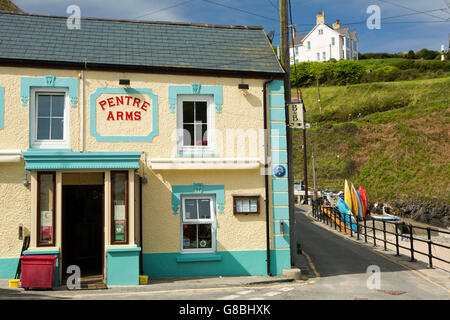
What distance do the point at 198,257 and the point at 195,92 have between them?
448 cm

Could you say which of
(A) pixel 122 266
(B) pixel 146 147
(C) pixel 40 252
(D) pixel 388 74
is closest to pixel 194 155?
(B) pixel 146 147

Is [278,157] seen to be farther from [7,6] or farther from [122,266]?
[7,6]

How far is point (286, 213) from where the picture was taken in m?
11.4

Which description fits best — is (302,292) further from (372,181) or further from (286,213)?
(372,181)

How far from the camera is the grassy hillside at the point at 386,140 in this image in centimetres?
4069

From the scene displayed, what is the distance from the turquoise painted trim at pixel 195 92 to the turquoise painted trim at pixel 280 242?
3832 millimetres

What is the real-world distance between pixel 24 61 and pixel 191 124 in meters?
4.54

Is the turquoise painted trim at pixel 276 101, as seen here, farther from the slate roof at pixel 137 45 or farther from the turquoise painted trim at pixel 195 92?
the turquoise painted trim at pixel 195 92

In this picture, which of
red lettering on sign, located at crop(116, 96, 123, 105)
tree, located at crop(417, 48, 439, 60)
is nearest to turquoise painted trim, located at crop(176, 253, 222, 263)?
red lettering on sign, located at crop(116, 96, 123, 105)

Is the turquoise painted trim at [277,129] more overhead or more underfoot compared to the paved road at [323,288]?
more overhead

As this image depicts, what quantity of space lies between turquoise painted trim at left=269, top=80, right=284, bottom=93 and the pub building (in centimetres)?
3

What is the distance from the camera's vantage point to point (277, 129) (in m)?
11.6

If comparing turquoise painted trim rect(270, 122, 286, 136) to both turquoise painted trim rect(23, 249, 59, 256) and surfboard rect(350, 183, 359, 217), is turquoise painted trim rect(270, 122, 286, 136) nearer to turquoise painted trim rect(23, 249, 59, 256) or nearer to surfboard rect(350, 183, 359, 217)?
turquoise painted trim rect(23, 249, 59, 256)

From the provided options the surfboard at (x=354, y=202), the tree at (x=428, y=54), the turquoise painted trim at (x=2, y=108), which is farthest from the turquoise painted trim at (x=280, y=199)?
the tree at (x=428, y=54)
